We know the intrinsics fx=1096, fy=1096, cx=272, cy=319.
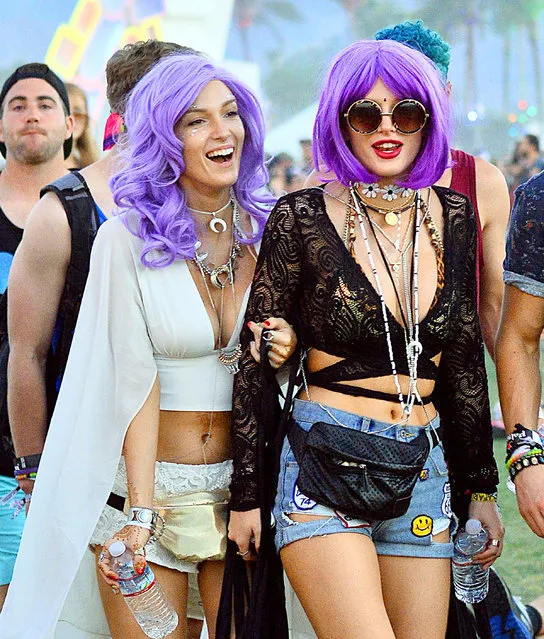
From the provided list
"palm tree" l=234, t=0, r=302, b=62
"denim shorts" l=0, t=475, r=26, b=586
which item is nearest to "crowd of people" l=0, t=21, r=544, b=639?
"denim shorts" l=0, t=475, r=26, b=586

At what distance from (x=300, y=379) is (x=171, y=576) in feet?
2.34

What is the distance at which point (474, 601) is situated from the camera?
3221mm

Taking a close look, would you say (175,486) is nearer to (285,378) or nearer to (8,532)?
(285,378)

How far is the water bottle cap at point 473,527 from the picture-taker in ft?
10.5

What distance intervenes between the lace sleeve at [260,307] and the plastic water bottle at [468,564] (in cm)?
63

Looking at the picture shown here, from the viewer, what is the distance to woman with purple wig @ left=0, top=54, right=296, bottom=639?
3.19 meters

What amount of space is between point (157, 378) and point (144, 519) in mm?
418

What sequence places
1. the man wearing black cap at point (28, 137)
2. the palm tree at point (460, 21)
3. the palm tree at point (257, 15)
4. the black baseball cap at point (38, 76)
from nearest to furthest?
1. the man wearing black cap at point (28, 137)
2. the black baseball cap at point (38, 76)
3. the palm tree at point (257, 15)
4. the palm tree at point (460, 21)

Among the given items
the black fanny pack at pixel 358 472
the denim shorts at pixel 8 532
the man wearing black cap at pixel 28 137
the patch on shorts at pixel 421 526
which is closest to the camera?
the black fanny pack at pixel 358 472

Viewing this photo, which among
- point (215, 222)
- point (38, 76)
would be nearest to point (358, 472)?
point (215, 222)

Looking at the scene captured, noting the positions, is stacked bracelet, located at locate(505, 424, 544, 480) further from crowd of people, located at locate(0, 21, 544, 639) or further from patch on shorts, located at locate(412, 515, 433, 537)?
patch on shorts, located at locate(412, 515, 433, 537)

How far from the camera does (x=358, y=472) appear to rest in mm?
2969

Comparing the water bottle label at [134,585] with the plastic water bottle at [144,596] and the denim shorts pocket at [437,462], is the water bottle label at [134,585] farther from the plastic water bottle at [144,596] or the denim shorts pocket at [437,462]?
the denim shorts pocket at [437,462]

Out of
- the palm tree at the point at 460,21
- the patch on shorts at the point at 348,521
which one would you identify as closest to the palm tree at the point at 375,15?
the palm tree at the point at 460,21
